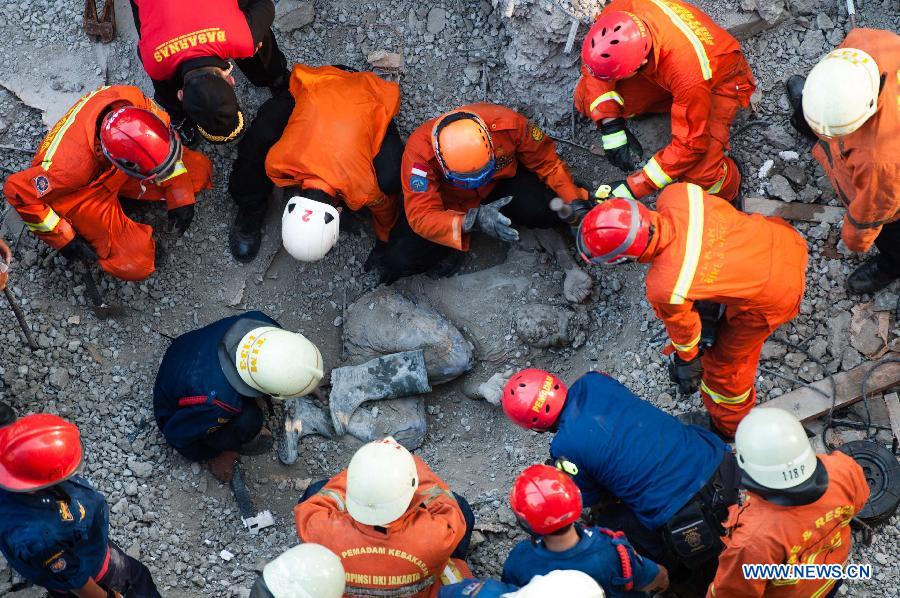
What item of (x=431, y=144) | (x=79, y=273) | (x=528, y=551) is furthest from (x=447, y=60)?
(x=528, y=551)

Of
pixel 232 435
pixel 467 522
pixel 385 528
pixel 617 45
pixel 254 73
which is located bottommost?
pixel 232 435

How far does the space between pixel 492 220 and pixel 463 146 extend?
66 centimetres

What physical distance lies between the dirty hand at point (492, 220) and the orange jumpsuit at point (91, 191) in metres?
2.22

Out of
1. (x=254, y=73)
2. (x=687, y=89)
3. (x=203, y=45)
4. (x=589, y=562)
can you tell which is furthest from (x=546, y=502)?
(x=254, y=73)

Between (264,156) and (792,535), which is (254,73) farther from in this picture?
(792,535)

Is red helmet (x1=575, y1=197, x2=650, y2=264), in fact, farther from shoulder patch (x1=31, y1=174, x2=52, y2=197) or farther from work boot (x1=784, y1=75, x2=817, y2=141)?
shoulder patch (x1=31, y1=174, x2=52, y2=197)

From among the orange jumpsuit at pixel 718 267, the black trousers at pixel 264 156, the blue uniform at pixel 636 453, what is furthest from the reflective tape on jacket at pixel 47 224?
the orange jumpsuit at pixel 718 267

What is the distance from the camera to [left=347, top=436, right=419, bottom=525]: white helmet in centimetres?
475

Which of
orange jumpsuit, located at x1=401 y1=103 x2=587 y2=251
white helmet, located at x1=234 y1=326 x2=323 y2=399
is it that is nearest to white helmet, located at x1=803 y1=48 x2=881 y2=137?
orange jumpsuit, located at x1=401 y1=103 x2=587 y2=251

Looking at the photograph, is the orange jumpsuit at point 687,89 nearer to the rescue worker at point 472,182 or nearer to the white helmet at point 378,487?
the rescue worker at point 472,182

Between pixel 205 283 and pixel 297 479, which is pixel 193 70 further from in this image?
pixel 297 479

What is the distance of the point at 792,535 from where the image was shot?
4309mm

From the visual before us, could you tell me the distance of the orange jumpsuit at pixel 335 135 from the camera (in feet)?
21.4

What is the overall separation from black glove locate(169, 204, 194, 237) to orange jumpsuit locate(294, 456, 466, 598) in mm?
3115
